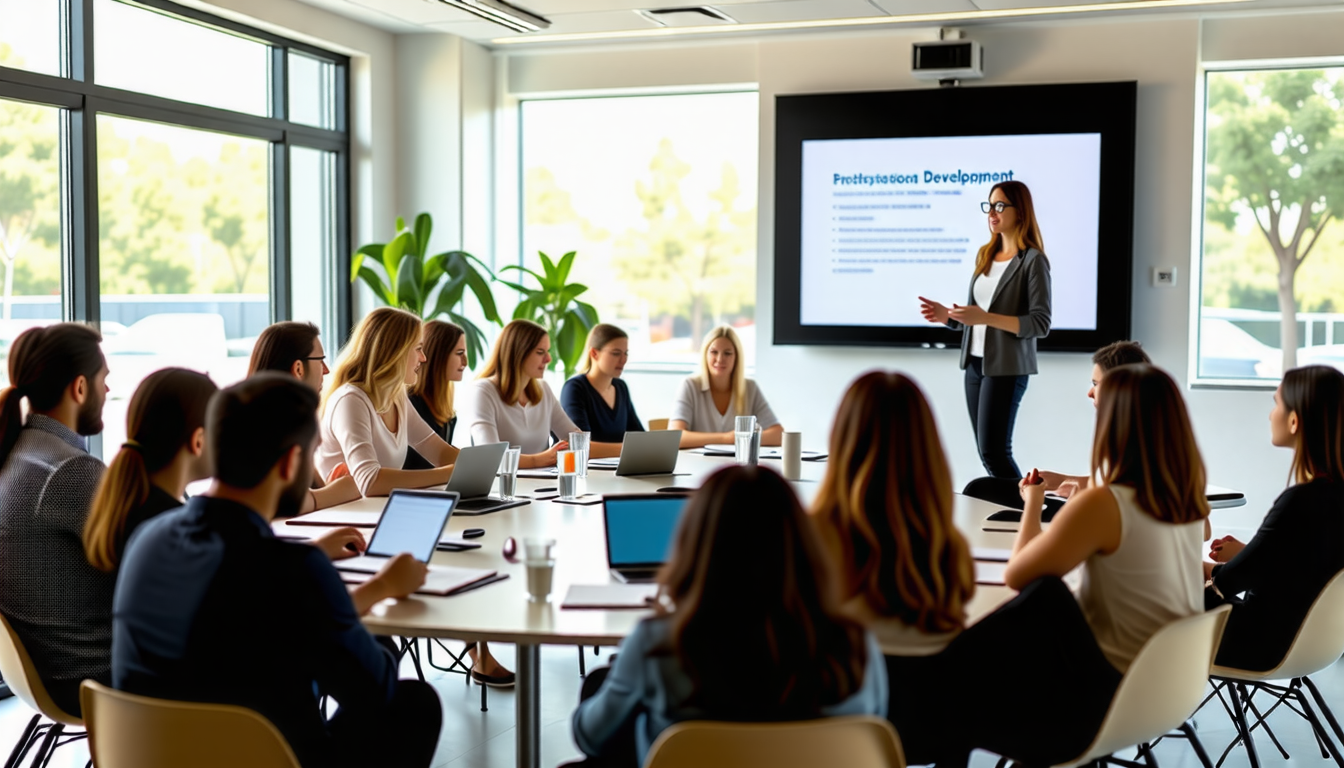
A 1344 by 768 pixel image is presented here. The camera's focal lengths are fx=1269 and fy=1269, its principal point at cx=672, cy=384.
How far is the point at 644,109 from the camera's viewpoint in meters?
7.84

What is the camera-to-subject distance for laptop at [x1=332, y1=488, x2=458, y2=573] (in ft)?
9.19

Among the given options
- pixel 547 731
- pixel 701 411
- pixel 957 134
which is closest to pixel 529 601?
pixel 547 731

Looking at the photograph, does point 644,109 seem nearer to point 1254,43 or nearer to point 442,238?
point 442,238

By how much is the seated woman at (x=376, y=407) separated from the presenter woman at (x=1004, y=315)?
2.50m

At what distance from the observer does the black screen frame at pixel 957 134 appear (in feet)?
21.8

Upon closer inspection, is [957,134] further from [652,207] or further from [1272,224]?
[652,207]

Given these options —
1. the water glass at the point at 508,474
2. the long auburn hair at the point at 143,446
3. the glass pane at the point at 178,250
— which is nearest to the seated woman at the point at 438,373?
the water glass at the point at 508,474

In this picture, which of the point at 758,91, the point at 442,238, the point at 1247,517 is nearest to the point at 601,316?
the point at 442,238

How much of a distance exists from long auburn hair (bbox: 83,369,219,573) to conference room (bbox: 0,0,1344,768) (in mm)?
2236

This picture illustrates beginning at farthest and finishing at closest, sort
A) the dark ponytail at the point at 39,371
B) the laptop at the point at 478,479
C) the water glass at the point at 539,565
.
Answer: the laptop at the point at 478,479
the dark ponytail at the point at 39,371
the water glass at the point at 539,565

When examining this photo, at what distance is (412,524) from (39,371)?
3.14 feet

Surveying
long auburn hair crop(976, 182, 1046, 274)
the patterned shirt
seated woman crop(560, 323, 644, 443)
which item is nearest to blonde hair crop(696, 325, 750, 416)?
seated woman crop(560, 323, 644, 443)

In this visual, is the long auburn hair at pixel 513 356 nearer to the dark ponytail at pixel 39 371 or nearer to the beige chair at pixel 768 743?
the dark ponytail at pixel 39 371

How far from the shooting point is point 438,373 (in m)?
4.89
